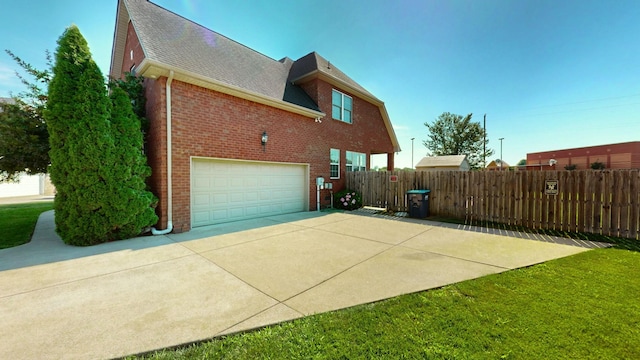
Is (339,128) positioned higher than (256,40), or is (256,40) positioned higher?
(256,40)

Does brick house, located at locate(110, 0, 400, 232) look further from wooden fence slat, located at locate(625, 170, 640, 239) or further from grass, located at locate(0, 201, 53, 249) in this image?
wooden fence slat, located at locate(625, 170, 640, 239)

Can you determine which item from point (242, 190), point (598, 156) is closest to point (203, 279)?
point (242, 190)

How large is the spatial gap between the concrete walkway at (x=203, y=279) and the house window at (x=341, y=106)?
7.36m

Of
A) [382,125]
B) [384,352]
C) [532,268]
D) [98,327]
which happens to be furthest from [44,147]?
[382,125]

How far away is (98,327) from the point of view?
7.22ft

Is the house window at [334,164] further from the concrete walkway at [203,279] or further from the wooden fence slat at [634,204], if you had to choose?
the wooden fence slat at [634,204]

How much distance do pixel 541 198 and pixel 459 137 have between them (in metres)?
31.2

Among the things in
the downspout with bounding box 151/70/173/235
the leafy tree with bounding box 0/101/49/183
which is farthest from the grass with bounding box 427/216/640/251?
the leafy tree with bounding box 0/101/49/183

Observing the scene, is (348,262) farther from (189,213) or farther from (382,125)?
(382,125)

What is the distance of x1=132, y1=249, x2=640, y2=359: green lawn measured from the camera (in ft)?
6.03

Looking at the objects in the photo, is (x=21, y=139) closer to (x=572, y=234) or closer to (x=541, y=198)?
(x=541, y=198)

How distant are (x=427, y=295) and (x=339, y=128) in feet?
31.9

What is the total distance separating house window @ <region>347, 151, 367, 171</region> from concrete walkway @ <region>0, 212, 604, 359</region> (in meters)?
6.83

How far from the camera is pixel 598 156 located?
3098 centimetres
